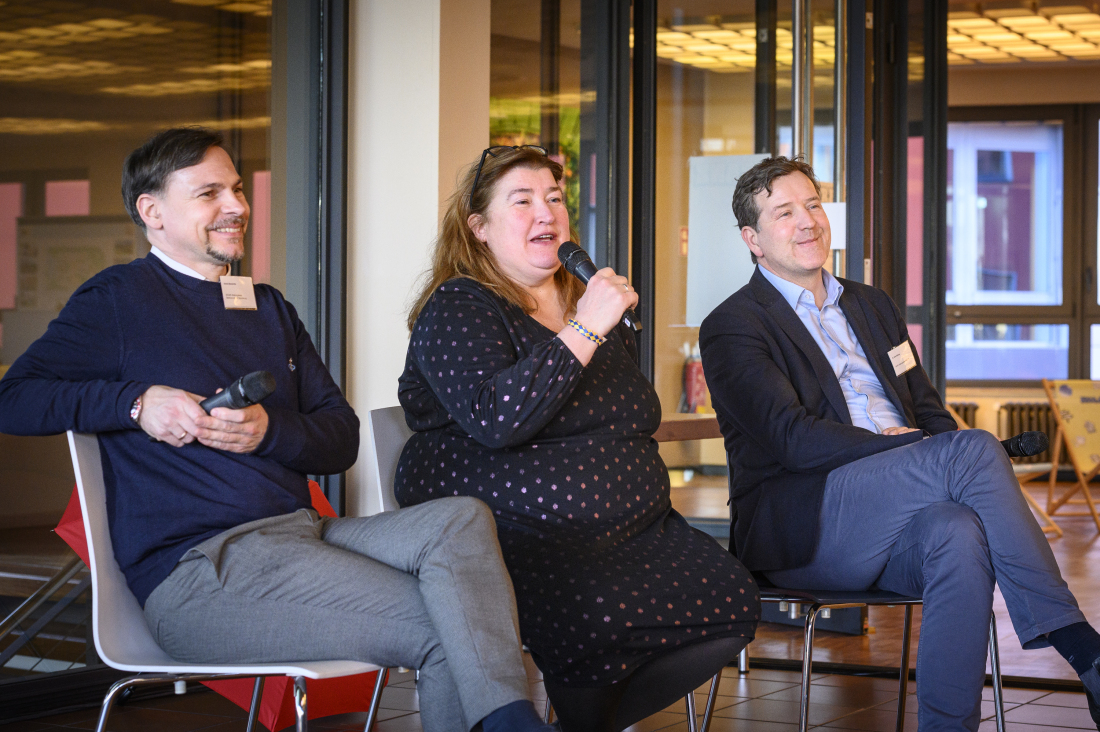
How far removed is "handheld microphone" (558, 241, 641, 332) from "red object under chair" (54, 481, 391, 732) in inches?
33.4

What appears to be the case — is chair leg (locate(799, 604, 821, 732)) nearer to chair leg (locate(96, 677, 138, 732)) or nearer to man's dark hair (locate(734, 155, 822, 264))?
man's dark hair (locate(734, 155, 822, 264))

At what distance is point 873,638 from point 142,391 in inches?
→ 114

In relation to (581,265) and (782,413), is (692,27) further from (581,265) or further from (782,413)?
(581,265)

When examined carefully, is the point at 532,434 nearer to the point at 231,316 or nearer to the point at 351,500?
the point at 231,316

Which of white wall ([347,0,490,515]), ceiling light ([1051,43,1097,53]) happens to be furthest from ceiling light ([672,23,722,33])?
ceiling light ([1051,43,1097,53])

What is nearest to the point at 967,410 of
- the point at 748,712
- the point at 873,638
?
the point at 873,638

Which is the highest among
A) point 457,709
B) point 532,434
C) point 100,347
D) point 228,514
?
point 100,347

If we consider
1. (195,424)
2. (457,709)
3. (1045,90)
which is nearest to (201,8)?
(195,424)

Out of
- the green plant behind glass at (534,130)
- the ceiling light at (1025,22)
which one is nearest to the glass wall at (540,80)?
the green plant behind glass at (534,130)

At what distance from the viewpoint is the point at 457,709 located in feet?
5.55

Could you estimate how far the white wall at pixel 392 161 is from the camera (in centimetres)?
332

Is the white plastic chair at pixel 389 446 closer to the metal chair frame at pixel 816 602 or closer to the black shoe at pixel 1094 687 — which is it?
the metal chair frame at pixel 816 602

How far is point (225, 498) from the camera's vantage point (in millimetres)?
1851

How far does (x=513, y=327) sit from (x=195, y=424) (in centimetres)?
59
